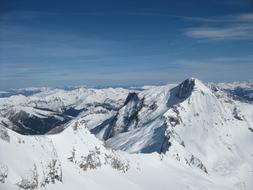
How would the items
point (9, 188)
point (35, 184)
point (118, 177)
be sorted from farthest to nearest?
1. point (118, 177)
2. point (35, 184)
3. point (9, 188)

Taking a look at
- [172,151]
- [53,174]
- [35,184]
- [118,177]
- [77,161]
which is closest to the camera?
[35,184]

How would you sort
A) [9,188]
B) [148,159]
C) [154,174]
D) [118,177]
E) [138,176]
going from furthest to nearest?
1. [148,159]
2. [154,174]
3. [138,176]
4. [118,177]
5. [9,188]

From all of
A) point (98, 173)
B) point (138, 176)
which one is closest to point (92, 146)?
point (98, 173)

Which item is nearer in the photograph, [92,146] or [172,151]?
[92,146]

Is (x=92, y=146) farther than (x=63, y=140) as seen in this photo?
Yes

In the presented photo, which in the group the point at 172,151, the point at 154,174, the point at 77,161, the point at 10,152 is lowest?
the point at 172,151

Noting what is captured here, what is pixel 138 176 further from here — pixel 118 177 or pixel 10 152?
pixel 10 152

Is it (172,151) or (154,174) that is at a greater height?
(154,174)

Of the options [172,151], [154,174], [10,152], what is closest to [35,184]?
[10,152]

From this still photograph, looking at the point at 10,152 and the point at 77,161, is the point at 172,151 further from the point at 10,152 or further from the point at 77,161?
the point at 10,152
